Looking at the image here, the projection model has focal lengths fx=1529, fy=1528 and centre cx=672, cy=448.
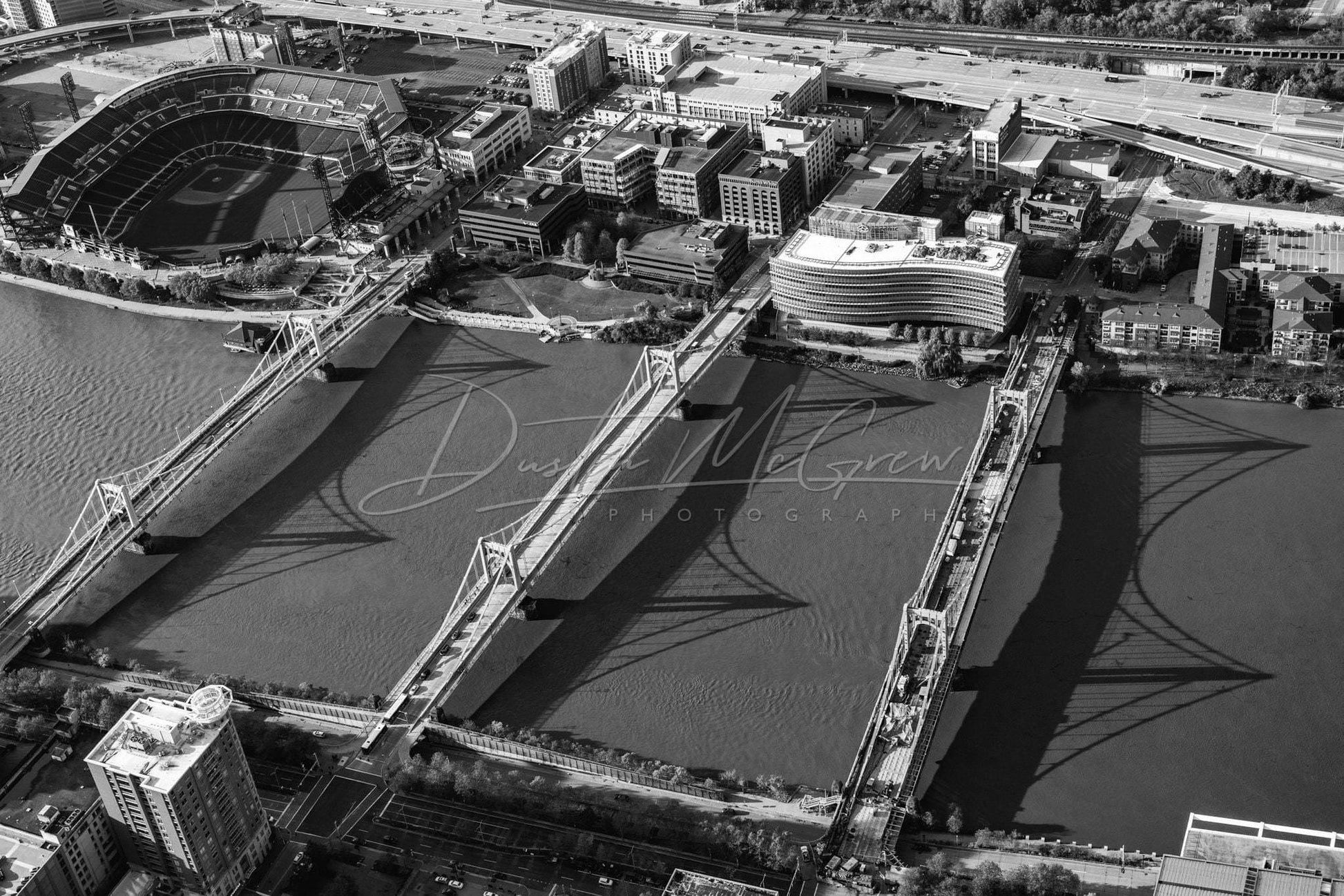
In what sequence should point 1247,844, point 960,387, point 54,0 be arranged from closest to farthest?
point 1247,844, point 960,387, point 54,0

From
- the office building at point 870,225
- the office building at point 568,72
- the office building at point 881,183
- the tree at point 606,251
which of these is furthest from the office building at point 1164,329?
the office building at point 568,72

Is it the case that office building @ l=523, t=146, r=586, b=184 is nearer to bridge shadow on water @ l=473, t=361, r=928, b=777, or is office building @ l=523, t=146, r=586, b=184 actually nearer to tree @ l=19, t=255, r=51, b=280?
bridge shadow on water @ l=473, t=361, r=928, b=777

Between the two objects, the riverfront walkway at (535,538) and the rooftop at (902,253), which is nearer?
the riverfront walkway at (535,538)

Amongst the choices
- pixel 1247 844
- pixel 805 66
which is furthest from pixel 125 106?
pixel 1247 844

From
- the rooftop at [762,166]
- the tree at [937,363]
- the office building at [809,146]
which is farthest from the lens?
the office building at [809,146]

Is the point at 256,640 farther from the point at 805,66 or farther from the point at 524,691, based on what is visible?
the point at 805,66

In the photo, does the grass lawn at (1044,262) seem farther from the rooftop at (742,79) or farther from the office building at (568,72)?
the office building at (568,72)

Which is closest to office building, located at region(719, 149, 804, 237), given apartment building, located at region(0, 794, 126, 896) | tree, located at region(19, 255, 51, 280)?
tree, located at region(19, 255, 51, 280)

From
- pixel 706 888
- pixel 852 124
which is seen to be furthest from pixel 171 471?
pixel 852 124
